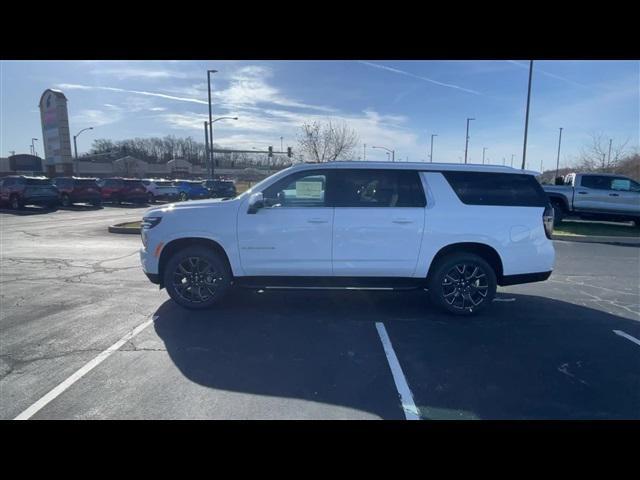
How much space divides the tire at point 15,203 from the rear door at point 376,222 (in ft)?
75.1

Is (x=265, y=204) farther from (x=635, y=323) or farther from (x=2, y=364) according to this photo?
(x=635, y=323)

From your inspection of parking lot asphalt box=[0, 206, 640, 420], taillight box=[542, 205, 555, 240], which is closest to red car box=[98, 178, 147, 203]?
parking lot asphalt box=[0, 206, 640, 420]

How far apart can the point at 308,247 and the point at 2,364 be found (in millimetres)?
3467

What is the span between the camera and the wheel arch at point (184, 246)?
478cm

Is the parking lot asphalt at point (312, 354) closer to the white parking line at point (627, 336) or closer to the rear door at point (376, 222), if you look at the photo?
the white parking line at point (627, 336)

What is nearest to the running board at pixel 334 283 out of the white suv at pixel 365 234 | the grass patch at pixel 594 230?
the white suv at pixel 365 234

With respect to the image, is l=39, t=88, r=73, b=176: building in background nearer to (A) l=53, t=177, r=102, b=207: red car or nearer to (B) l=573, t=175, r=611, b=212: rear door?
(A) l=53, t=177, r=102, b=207: red car

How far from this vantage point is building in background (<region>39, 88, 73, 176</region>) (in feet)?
111

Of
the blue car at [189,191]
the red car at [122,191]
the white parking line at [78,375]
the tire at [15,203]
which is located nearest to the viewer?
the white parking line at [78,375]

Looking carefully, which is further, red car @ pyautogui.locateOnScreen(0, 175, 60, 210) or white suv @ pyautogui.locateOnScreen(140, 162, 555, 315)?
red car @ pyautogui.locateOnScreen(0, 175, 60, 210)

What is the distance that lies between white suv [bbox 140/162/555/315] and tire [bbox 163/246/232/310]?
0.01 meters

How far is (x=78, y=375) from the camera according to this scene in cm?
330

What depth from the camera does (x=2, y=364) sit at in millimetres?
3500
